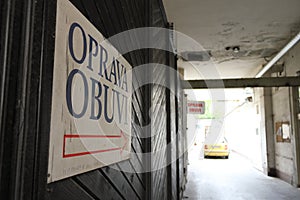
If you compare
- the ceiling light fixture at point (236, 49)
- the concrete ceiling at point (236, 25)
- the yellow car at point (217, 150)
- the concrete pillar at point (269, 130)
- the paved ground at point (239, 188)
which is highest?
the concrete ceiling at point (236, 25)

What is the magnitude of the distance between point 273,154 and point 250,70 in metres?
2.77

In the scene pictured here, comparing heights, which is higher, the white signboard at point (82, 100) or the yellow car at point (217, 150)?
the white signboard at point (82, 100)

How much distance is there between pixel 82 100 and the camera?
3.25ft

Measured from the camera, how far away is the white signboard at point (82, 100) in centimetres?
83

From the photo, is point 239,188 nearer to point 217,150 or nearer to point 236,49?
point 236,49

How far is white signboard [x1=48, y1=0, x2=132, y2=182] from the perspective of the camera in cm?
83

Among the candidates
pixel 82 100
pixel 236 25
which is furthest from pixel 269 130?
pixel 82 100

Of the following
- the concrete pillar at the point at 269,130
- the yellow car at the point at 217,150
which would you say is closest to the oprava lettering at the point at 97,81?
the concrete pillar at the point at 269,130

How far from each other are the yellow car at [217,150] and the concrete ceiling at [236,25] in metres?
7.30

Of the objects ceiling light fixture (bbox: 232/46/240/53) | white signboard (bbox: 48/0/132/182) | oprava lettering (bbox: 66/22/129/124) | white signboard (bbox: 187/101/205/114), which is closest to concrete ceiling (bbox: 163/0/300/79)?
ceiling light fixture (bbox: 232/46/240/53)

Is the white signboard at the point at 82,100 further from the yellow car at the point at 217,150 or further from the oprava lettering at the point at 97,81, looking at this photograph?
the yellow car at the point at 217,150


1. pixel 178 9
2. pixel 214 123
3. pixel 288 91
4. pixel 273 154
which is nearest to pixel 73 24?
pixel 178 9

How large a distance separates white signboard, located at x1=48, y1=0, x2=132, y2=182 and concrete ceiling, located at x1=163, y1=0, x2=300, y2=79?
126 inches

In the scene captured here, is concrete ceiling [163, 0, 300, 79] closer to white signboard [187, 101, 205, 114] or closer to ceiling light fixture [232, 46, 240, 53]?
ceiling light fixture [232, 46, 240, 53]
